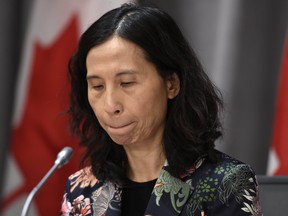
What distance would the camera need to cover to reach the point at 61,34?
246 cm

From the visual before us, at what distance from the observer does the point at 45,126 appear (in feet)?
8.05

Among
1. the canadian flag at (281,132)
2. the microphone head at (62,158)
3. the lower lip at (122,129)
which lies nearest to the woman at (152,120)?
the lower lip at (122,129)

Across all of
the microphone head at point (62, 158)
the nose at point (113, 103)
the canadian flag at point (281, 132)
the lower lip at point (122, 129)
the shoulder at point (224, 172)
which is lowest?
the canadian flag at point (281, 132)

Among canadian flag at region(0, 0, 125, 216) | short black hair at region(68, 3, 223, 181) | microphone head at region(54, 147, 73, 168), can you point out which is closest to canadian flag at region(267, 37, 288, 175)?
short black hair at region(68, 3, 223, 181)

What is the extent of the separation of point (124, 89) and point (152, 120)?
11 centimetres

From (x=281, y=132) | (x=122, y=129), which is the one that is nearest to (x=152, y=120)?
(x=122, y=129)

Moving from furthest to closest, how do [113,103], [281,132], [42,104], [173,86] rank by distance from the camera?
[42,104] → [281,132] → [173,86] → [113,103]

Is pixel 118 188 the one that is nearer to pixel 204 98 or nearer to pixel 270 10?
pixel 204 98

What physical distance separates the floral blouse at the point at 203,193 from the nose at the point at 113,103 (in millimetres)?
215

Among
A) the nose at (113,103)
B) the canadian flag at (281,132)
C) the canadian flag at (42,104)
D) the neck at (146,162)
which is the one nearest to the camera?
the nose at (113,103)

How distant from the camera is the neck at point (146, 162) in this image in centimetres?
147

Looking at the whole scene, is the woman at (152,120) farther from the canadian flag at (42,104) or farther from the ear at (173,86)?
the canadian flag at (42,104)

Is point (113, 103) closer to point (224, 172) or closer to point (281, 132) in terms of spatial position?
point (224, 172)

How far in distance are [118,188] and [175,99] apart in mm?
274
